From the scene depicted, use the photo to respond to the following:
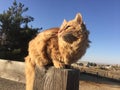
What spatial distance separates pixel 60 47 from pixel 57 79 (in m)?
0.51

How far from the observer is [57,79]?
44.6 inches

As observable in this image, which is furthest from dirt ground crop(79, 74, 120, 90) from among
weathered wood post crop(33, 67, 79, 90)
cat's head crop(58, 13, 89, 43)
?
weathered wood post crop(33, 67, 79, 90)

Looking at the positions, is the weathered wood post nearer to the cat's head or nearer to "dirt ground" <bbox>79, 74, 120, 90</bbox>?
the cat's head

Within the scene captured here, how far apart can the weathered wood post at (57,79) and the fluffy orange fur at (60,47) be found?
0.92 ft

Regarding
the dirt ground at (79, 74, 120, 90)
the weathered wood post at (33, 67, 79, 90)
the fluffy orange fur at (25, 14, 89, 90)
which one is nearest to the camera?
the weathered wood post at (33, 67, 79, 90)

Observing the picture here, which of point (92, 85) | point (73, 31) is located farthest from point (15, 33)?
point (73, 31)

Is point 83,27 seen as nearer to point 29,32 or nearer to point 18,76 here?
point 18,76

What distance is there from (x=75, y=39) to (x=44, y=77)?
487 mm

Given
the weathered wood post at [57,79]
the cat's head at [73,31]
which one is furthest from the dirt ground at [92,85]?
the weathered wood post at [57,79]

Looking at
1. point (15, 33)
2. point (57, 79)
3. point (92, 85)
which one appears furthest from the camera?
point (15, 33)

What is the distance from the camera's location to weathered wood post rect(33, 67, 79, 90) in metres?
1.11

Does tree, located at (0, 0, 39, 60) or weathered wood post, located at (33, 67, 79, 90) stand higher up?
tree, located at (0, 0, 39, 60)

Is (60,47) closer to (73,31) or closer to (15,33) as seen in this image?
(73,31)

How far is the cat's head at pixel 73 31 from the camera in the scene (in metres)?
1.58
